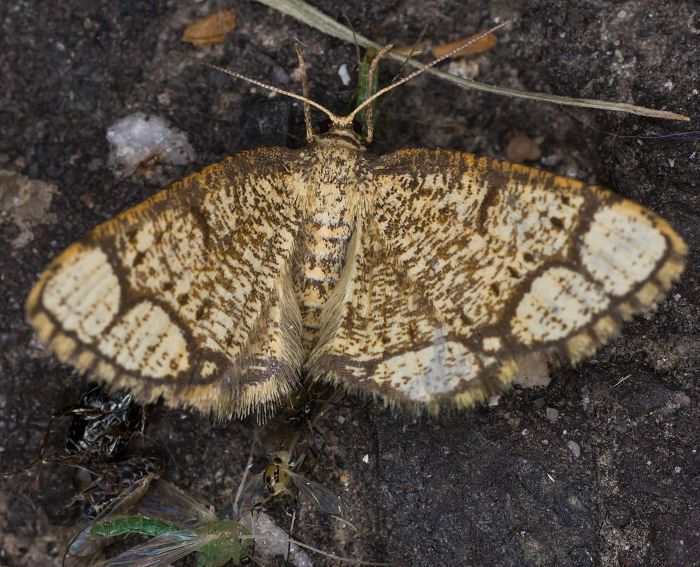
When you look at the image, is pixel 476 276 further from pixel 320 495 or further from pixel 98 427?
pixel 98 427

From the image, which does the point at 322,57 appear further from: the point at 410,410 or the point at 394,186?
the point at 410,410

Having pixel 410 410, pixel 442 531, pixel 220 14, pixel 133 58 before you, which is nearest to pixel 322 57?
pixel 220 14

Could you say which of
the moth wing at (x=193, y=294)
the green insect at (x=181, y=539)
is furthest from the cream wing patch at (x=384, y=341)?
the green insect at (x=181, y=539)

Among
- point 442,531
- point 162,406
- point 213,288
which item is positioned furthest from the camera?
point 162,406

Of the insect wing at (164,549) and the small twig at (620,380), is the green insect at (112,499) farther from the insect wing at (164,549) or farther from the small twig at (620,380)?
the small twig at (620,380)

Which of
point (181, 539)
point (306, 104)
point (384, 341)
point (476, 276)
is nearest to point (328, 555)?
point (181, 539)

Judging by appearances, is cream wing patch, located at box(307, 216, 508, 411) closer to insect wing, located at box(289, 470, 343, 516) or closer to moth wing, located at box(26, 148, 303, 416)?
moth wing, located at box(26, 148, 303, 416)

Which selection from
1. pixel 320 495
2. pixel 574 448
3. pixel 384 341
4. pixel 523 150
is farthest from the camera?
pixel 523 150

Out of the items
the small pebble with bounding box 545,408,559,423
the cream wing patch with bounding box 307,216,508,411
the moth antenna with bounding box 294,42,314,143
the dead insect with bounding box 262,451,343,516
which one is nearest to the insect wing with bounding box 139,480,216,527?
the dead insect with bounding box 262,451,343,516
